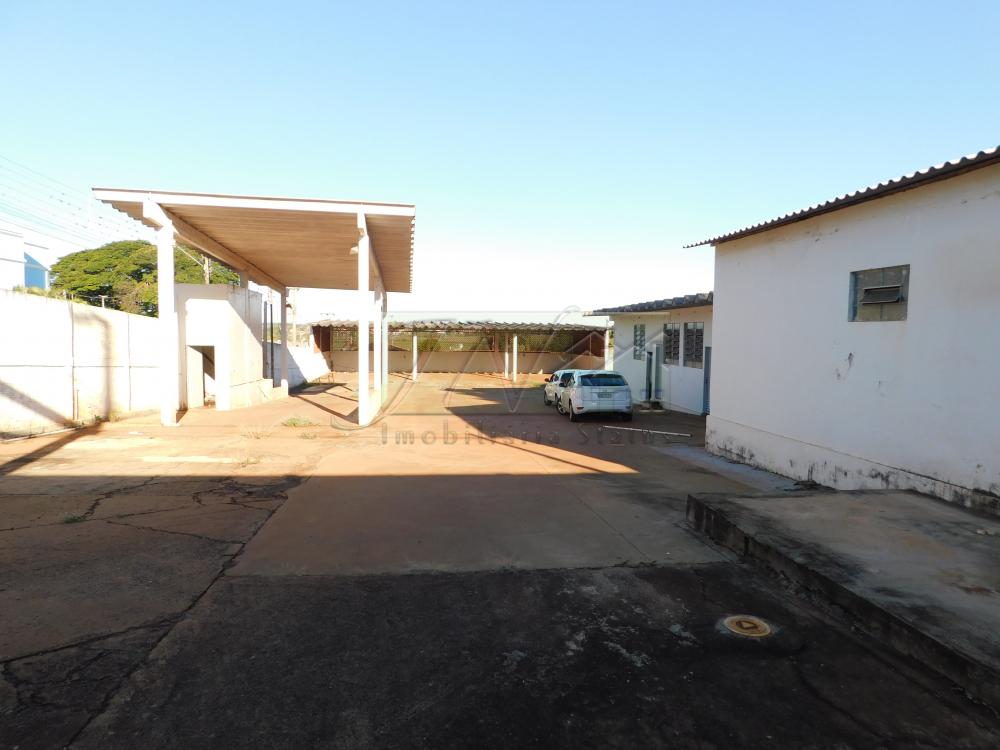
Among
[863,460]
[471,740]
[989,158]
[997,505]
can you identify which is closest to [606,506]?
[863,460]

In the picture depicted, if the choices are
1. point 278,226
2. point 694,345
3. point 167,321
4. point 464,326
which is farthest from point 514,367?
point 167,321

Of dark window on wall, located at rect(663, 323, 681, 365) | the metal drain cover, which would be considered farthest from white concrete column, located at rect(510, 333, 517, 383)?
the metal drain cover

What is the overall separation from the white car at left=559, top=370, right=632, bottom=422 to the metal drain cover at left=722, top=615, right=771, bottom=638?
12983 mm

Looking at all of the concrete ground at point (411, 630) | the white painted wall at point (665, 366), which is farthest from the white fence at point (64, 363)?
the white painted wall at point (665, 366)

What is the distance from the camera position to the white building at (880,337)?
615 cm

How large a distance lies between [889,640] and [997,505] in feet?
11.4

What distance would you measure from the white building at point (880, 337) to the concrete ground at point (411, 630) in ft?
4.87

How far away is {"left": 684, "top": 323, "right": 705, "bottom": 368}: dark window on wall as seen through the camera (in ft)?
57.7

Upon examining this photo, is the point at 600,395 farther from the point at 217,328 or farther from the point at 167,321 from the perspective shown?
the point at 217,328

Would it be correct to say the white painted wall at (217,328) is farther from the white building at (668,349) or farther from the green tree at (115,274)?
the green tree at (115,274)

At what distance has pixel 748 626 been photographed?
3965 millimetres

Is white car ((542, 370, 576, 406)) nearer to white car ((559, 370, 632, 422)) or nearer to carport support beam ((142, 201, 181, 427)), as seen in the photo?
white car ((559, 370, 632, 422))

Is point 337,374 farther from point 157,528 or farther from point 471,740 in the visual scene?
point 471,740

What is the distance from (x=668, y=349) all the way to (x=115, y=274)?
42784mm
